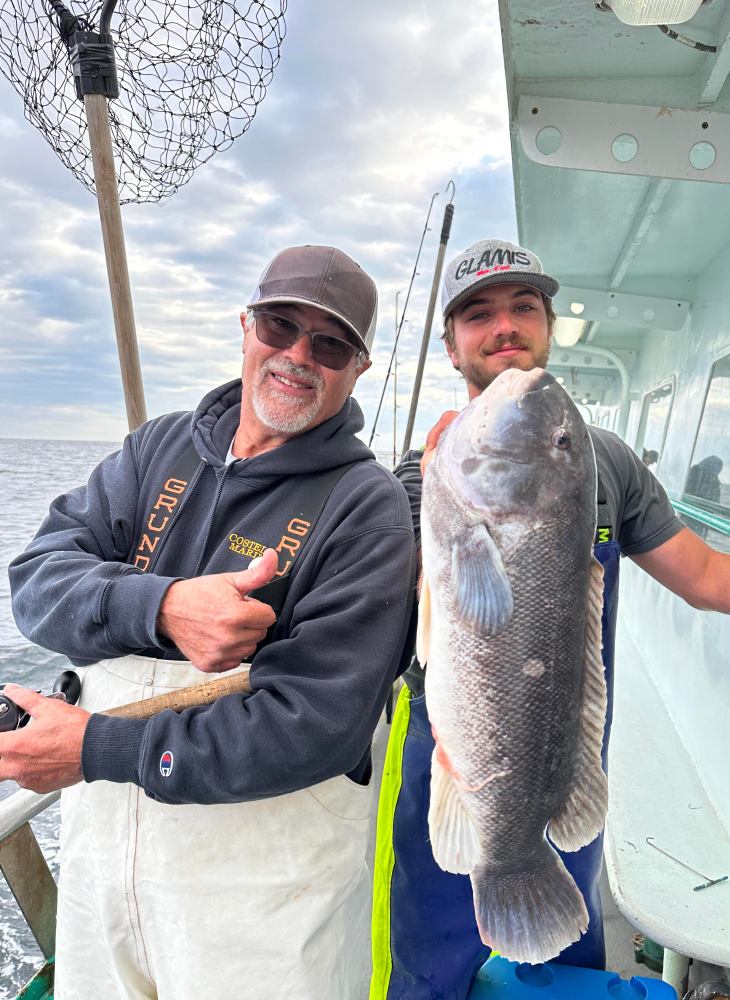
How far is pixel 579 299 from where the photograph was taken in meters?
6.33

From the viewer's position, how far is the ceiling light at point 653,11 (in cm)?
200

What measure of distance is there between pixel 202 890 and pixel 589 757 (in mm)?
1097

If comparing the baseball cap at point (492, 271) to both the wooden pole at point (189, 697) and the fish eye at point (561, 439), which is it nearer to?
the fish eye at point (561, 439)

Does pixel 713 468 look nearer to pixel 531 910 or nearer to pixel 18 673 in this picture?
pixel 531 910

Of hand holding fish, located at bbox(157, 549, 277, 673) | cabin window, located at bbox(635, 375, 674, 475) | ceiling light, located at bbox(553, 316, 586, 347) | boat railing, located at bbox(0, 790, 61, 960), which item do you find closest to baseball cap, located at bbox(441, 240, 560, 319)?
hand holding fish, located at bbox(157, 549, 277, 673)

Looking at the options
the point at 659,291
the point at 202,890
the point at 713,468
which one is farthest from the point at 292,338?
the point at 659,291

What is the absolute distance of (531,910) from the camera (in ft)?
4.86

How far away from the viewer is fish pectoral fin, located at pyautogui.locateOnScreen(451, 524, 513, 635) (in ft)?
4.84

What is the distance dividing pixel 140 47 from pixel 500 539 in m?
2.67

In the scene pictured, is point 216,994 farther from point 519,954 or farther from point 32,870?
point 32,870

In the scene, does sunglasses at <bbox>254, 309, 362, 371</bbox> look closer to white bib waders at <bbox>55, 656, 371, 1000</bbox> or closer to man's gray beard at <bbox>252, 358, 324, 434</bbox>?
man's gray beard at <bbox>252, 358, 324, 434</bbox>

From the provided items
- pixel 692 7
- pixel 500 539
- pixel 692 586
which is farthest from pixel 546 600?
pixel 692 7

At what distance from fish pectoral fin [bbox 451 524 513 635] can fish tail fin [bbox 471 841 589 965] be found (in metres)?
0.57

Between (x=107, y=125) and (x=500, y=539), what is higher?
(x=107, y=125)
